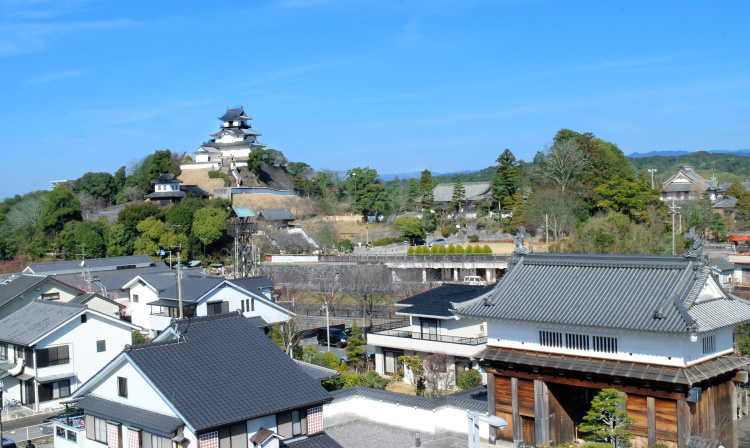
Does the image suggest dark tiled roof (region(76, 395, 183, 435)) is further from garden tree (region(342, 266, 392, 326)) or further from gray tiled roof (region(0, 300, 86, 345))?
garden tree (region(342, 266, 392, 326))

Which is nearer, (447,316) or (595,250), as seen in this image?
(447,316)

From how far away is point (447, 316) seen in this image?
75.6 feet

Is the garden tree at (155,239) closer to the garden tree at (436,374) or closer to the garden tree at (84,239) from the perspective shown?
the garden tree at (84,239)

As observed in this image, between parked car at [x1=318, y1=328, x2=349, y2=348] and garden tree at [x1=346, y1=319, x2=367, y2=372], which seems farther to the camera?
parked car at [x1=318, y1=328, x2=349, y2=348]

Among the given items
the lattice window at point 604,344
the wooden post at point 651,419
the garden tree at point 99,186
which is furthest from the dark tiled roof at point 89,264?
the wooden post at point 651,419

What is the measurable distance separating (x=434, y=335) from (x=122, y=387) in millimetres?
12565

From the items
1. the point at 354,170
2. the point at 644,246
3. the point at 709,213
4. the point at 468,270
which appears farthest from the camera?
the point at 354,170

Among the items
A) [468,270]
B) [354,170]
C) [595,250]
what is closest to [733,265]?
[595,250]

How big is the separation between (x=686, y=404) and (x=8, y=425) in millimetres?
20178

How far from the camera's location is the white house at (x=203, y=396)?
12.5 m

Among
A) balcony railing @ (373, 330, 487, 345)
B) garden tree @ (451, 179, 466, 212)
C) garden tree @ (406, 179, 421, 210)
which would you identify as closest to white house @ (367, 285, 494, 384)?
balcony railing @ (373, 330, 487, 345)

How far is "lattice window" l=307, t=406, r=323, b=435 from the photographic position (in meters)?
14.0

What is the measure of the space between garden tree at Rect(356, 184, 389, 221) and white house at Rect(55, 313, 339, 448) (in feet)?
154

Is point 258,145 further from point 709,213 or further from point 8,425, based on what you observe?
point 8,425
